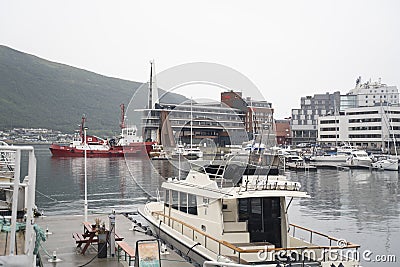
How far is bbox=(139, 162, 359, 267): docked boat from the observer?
505 inches

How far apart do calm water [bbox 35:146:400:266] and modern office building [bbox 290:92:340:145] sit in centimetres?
7879

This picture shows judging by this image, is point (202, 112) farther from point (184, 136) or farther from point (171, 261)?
point (171, 261)

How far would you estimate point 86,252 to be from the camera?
13.2 meters

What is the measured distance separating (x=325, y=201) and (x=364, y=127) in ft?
243

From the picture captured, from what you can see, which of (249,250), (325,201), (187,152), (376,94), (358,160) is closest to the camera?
(249,250)

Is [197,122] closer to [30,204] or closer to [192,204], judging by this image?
[192,204]

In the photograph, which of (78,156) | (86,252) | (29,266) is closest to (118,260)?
(86,252)

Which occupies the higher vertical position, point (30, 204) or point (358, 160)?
point (358, 160)

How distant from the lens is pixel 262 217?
14.4m

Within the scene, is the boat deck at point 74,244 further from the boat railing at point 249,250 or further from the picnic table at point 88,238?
the boat railing at point 249,250

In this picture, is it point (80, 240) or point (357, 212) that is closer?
point (80, 240)

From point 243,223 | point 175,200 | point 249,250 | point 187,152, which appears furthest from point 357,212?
point 249,250

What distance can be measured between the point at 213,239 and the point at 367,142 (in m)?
102

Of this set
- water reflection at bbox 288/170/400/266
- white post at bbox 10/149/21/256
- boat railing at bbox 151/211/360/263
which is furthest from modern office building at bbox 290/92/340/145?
white post at bbox 10/149/21/256
